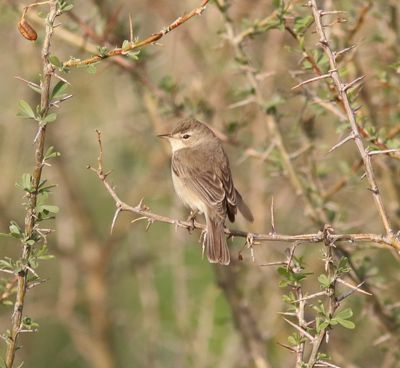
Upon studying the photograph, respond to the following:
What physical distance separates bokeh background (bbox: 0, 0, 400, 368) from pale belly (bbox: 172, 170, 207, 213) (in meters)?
0.23

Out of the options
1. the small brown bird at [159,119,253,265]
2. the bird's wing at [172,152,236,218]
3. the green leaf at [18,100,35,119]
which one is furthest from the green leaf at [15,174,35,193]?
the bird's wing at [172,152,236,218]

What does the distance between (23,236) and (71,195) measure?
446 centimetres

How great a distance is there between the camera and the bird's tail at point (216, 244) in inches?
177

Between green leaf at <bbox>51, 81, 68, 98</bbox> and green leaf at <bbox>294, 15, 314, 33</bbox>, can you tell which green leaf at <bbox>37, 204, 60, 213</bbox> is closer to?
green leaf at <bbox>51, 81, 68, 98</bbox>

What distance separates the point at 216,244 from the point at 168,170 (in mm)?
2721

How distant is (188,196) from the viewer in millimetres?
5617

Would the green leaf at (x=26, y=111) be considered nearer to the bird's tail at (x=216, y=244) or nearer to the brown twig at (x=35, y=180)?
the brown twig at (x=35, y=180)

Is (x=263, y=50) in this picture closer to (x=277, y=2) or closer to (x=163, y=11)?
(x=163, y=11)

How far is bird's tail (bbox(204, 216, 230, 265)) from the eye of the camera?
4496mm

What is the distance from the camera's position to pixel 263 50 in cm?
719

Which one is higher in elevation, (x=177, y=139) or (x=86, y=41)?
(x=86, y=41)

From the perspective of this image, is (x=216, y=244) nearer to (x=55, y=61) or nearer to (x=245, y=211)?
(x=245, y=211)

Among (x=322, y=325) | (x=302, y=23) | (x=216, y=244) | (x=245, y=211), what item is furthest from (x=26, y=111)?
(x=245, y=211)

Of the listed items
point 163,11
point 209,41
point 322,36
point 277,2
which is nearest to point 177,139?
point 209,41
